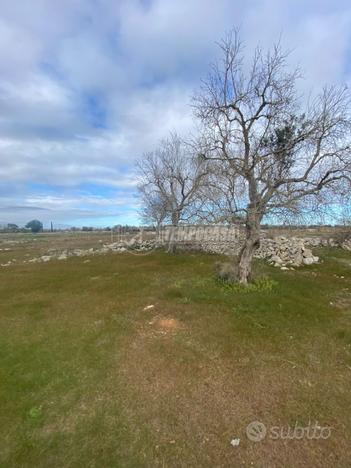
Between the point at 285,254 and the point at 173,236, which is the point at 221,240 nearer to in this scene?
the point at 173,236

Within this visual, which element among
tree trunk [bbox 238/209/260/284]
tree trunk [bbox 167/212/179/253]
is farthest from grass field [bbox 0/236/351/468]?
tree trunk [bbox 167/212/179/253]

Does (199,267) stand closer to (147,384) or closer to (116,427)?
(147,384)

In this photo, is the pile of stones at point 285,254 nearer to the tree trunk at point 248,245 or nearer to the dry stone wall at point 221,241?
the dry stone wall at point 221,241

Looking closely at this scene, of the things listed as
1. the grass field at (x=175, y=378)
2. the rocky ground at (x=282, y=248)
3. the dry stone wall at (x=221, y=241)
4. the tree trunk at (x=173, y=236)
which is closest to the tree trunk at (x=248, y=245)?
the grass field at (x=175, y=378)

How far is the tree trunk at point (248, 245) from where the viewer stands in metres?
9.99

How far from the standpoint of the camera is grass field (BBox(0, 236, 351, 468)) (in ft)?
11.8

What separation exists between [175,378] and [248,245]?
615 centimetres

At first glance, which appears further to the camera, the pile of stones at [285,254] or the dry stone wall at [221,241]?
the dry stone wall at [221,241]

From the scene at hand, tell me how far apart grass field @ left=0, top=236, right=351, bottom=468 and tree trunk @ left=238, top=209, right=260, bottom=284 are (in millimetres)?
1028

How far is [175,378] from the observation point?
16.5ft

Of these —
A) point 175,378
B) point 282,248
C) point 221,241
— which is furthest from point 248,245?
point 221,241

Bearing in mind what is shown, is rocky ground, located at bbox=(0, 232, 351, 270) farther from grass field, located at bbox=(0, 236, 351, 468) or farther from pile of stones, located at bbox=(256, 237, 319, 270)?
grass field, located at bbox=(0, 236, 351, 468)

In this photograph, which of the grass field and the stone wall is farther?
the stone wall

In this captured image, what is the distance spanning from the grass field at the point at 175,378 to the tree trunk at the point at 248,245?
1.03m
